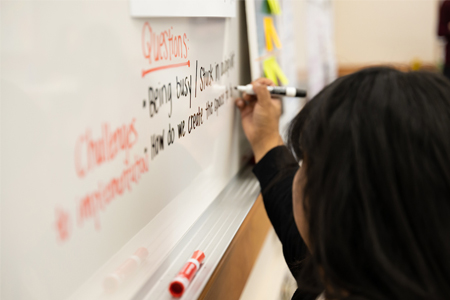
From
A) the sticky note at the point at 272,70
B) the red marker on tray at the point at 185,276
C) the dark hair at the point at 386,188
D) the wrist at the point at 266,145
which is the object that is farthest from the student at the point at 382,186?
the sticky note at the point at 272,70

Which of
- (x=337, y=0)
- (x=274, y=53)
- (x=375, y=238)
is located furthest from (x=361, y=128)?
(x=337, y=0)

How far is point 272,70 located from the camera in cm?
101

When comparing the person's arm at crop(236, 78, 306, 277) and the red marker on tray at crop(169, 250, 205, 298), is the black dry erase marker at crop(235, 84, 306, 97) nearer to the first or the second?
the person's arm at crop(236, 78, 306, 277)

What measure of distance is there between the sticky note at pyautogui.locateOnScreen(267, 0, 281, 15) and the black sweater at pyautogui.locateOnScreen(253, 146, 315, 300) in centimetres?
39

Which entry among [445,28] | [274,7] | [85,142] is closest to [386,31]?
[445,28]

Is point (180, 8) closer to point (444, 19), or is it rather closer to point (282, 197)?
point (282, 197)

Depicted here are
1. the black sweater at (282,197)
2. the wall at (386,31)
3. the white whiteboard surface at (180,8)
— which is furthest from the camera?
the wall at (386,31)

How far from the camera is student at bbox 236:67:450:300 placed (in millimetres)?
383

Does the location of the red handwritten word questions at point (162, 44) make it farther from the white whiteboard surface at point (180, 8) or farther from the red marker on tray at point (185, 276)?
the red marker on tray at point (185, 276)

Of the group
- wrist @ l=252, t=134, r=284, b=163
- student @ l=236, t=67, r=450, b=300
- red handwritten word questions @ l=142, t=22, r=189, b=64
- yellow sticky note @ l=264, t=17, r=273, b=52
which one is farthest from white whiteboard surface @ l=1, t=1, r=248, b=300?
yellow sticky note @ l=264, t=17, r=273, b=52

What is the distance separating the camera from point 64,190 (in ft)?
1.16

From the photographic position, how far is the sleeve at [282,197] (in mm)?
755

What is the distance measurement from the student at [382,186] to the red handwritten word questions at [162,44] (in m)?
0.20

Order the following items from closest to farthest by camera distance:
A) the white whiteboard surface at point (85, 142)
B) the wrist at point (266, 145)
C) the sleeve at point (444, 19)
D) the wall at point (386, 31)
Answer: the white whiteboard surface at point (85, 142)
the wrist at point (266, 145)
the sleeve at point (444, 19)
the wall at point (386, 31)
